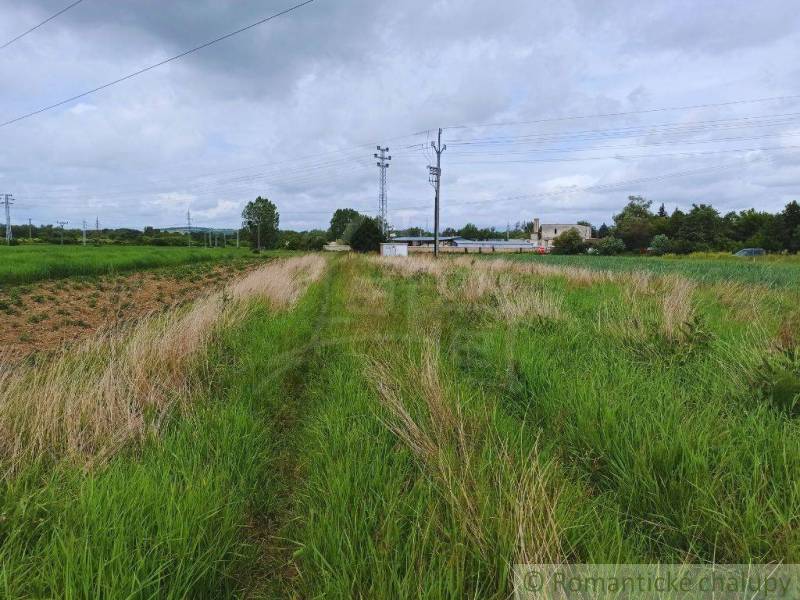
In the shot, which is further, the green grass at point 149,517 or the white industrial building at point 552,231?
the white industrial building at point 552,231

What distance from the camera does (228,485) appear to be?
8.05 feet

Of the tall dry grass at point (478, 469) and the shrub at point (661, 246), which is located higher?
the shrub at point (661, 246)

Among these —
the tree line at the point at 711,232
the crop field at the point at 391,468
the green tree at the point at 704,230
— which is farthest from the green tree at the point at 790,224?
the crop field at the point at 391,468

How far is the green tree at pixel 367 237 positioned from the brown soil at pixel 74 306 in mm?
33824

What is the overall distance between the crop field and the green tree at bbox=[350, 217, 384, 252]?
48.7 metres

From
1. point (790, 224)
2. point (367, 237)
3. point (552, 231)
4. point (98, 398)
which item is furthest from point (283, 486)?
point (552, 231)

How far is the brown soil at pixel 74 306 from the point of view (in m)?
7.99

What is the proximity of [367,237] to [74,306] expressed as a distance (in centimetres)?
4263

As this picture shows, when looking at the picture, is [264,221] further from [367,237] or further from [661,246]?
[661,246]

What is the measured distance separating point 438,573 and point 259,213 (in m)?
106

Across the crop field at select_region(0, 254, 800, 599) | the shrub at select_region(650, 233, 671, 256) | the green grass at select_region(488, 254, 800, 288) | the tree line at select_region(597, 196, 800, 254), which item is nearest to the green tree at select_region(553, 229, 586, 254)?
the tree line at select_region(597, 196, 800, 254)

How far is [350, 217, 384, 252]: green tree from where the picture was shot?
53.0m

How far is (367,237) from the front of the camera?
175ft

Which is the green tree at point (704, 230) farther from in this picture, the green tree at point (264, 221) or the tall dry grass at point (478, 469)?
the green tree at point (264, 221)
